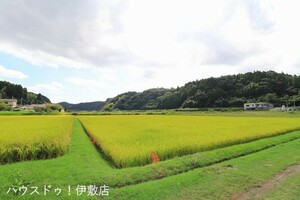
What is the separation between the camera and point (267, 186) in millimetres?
7410

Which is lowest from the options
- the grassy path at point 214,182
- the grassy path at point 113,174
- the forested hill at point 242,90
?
the grassy path at point 214,182

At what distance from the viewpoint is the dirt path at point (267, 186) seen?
6641 mm

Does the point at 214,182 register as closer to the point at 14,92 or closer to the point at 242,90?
the point at 242,90

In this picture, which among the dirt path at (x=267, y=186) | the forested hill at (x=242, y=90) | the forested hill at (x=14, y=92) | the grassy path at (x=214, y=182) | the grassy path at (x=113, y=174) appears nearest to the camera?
the grassy path at (x=214, y=182)

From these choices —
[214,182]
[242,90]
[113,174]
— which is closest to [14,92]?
[242,90]

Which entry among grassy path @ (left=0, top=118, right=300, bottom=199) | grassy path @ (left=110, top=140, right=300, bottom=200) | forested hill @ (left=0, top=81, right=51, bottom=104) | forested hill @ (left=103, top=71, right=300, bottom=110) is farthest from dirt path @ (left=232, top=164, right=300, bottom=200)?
forested hill @ (left=0, top=81, right=51, bottom=104)

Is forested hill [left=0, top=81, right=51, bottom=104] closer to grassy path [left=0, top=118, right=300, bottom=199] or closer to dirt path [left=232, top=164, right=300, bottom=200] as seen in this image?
grassy path [left=0, top=118, right=300, bottom=199]

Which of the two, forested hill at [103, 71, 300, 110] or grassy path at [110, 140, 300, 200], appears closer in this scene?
grassy path at [110, 140, 300, 200]

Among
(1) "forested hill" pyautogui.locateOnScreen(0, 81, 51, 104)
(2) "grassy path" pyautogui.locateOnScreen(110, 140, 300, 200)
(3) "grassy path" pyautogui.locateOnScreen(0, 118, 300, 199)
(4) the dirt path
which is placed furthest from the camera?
(1) "forested hill" pyautogui.locateOnScreen(0, 81, 51, 104)

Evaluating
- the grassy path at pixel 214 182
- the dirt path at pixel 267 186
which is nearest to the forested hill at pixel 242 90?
the grassy path at pixel 214 182

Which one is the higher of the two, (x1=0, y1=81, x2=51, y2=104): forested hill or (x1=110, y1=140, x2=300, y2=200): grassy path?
(x1=0, y1=81, x2=51, y2=104): forested hill

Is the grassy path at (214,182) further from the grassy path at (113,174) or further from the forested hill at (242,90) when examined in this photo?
the forested hill at (242,90)

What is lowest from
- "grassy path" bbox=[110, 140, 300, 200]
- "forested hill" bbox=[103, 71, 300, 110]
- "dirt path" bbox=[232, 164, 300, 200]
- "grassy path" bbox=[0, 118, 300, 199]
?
"dirt path" bbox=[232, 164, 300, 200]

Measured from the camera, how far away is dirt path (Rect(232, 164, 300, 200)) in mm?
6641
